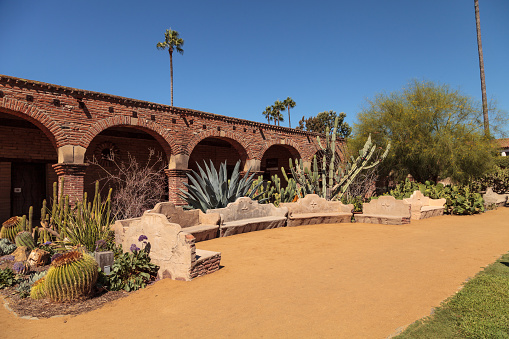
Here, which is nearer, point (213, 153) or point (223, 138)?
point (223, 138)

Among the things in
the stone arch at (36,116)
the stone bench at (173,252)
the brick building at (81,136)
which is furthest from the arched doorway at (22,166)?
the stone bench at (173,252)

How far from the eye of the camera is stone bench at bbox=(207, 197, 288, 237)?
7.29 meters

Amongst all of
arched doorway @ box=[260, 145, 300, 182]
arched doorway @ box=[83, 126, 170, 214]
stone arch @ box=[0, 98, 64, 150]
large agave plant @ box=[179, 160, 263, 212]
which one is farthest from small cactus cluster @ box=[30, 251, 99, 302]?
arched doorway @ box=[260, 145, 300, 182]

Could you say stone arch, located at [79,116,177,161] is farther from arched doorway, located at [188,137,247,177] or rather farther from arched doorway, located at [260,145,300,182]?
arched doorway, located at [260,145,300,182]

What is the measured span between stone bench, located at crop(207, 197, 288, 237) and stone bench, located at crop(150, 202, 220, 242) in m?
0.19

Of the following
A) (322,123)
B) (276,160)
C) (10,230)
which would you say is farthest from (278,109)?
(10,230)

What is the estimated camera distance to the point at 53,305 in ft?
11.8

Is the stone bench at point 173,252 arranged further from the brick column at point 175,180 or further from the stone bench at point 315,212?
the brick column at point 175,180

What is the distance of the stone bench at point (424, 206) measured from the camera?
9600 mm

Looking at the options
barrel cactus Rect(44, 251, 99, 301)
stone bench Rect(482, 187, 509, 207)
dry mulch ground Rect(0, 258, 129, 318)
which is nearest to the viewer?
dry mulch ground Rect(0, 258, 129, 318)

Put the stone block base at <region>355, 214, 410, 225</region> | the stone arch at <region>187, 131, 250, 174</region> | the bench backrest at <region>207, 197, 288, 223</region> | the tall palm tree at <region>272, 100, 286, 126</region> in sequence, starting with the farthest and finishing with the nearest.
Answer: the tall palm tree at <region>272, 100, 286, 126</region> → the stone arch at <region>187, 131, 250, 174</region> → the stone block base at <region>355, 214, 410, 225</region> → the bench backrest at <region>207, 197, 288, 223</region>

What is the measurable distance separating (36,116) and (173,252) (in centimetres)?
692

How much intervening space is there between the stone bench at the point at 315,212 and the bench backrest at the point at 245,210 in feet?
1.03

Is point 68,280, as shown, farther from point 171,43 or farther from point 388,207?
point 171,43
